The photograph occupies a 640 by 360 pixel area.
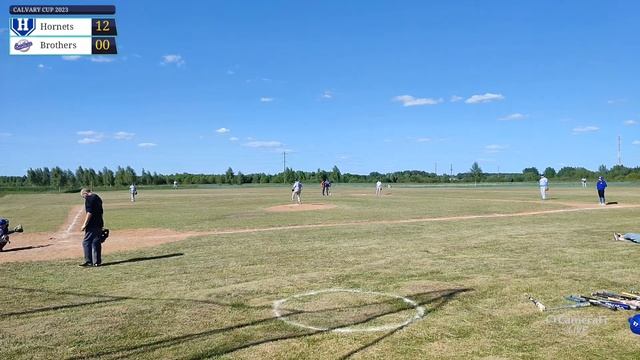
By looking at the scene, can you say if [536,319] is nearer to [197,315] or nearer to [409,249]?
[197,315]

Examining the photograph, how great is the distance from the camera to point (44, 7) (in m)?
19.4

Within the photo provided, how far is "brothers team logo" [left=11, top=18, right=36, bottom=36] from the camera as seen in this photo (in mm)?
19723

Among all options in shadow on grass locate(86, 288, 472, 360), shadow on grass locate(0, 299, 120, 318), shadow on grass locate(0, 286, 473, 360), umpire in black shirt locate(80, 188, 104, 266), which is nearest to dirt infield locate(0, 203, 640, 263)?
umpire in black shirt locate(80, 188, 104, 266)

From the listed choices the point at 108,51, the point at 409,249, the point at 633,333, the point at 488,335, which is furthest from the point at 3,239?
the point at 633,333

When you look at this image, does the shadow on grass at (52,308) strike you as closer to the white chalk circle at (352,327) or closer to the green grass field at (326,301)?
the green grass field at (326,301)

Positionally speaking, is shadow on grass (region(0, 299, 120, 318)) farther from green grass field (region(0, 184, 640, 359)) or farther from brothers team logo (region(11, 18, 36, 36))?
brothers team logo (region(11, 18, 36, 36))

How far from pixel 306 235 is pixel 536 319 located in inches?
452

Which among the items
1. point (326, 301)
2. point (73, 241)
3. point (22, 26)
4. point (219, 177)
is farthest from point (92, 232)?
point (219, 177)

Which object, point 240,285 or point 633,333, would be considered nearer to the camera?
point 633,333

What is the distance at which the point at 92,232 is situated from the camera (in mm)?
12328

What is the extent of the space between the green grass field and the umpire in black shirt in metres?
0.56

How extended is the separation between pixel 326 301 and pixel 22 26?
62.3 ft

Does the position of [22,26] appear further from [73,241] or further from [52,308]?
[52,308]

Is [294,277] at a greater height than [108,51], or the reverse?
[108,51]
